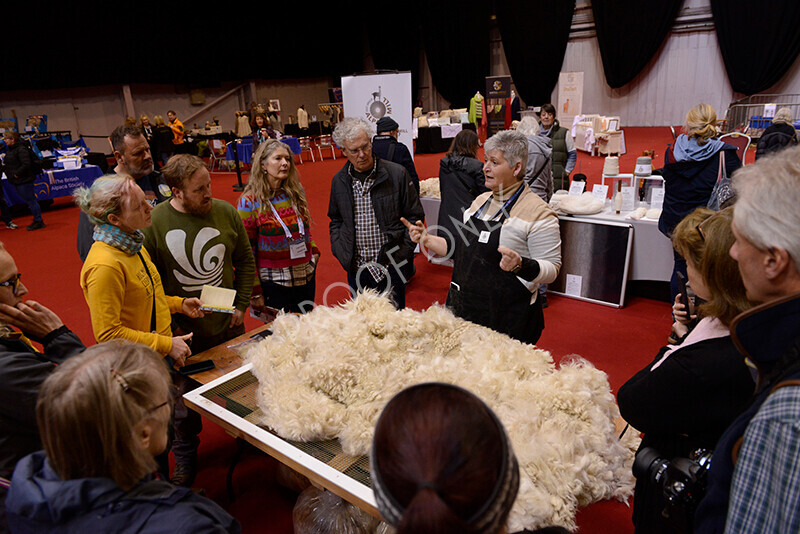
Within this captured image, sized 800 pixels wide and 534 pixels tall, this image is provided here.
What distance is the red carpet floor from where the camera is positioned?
2.36 metres

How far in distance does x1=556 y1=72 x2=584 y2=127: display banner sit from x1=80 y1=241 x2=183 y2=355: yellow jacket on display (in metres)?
13.7

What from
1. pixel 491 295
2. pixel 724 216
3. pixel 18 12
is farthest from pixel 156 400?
pixel 18 12

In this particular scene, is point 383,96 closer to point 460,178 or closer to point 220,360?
point 460,178

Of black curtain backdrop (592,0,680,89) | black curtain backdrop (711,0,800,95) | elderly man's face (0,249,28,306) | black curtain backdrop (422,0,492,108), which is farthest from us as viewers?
black curtain backdrop (422,0,492,108)

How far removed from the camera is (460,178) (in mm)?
4297

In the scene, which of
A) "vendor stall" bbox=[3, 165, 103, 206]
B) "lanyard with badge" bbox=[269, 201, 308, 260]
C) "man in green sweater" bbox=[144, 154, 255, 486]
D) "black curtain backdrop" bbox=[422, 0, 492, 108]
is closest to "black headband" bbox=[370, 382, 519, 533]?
"man in green sweater" bbox=[144, 154, 255, 486]

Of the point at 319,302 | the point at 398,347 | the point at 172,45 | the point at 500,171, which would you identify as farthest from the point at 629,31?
the point at 398,347

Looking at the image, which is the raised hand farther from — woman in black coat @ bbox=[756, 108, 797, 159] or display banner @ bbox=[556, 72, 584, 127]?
display banner @ bbox=[556, 72, 584, 127]

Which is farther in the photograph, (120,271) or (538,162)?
(538,162)

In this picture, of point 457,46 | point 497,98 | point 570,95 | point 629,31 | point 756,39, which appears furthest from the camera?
point 457,46

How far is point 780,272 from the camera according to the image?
910 millimetres

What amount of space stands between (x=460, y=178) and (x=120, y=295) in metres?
3.04

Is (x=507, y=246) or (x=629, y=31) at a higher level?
(x=629, y=31)

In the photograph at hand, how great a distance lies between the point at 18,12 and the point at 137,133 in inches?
536
